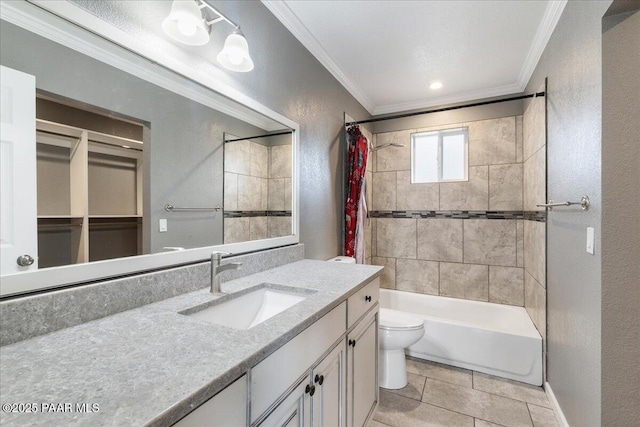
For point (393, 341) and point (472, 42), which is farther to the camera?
point (472, 42)

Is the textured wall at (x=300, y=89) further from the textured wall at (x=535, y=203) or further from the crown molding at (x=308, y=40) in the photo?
the textured wall at (x=535, y=203)

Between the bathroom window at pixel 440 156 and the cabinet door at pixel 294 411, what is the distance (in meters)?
2.82

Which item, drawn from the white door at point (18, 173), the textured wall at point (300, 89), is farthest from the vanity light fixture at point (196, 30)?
the white door at point (18, 173)

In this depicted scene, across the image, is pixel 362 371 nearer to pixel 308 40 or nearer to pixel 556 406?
pixel 556 406

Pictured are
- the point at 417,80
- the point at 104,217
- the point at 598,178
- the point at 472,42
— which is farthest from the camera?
the point at 417,80

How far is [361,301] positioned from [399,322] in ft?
2.93

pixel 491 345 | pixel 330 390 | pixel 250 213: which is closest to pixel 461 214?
pixel 491 345

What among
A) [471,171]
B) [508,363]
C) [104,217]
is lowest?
[508,363]

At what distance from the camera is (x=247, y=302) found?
127 centimetres

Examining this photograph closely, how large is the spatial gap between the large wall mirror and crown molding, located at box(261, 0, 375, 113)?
2.36ft

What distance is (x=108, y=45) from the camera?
0.98 meters

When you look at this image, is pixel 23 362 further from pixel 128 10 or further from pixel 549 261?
pixel 549 261

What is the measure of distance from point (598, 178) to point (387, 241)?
92.0 inches

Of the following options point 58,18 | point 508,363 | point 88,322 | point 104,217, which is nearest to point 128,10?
point 58,18
